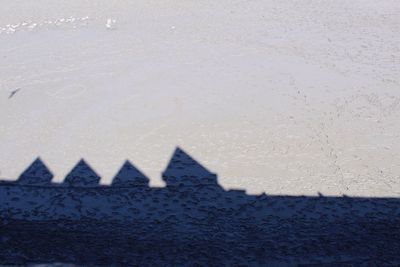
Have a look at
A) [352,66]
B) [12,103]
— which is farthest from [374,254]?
[12,103]

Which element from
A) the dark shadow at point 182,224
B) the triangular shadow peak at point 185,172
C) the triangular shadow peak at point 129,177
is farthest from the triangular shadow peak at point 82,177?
the triangular shadow peak at point 185,172

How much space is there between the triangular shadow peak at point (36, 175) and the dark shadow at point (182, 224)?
0.01 metres

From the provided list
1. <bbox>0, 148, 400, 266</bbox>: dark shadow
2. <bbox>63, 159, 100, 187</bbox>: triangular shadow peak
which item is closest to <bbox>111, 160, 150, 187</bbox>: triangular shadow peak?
<bbox>0, 148, 400, 266</bbox>: dark shadow

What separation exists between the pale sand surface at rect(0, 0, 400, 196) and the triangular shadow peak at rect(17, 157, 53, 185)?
0.31 feet

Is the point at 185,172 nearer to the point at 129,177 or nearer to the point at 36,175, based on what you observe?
the point at 129,177

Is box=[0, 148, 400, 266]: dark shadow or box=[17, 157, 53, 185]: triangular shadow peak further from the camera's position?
box=[17, 157, 53, 185]: triangular shadow peak

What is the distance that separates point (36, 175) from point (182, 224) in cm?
→ 177

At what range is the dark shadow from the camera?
399 centimetres

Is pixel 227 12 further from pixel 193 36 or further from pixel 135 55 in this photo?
pixel 135 55

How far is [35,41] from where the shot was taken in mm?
8141

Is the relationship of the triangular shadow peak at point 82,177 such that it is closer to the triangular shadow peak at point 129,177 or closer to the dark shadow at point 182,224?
the dark shadow at point 182,224

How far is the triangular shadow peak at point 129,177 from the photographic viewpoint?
4945 millimetres

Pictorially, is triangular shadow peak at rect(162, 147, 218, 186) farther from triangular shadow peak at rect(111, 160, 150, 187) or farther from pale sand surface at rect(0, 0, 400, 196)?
triangular shadow peak at rect(111, 160, 150, 187)

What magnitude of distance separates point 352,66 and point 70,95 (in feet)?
13.4
